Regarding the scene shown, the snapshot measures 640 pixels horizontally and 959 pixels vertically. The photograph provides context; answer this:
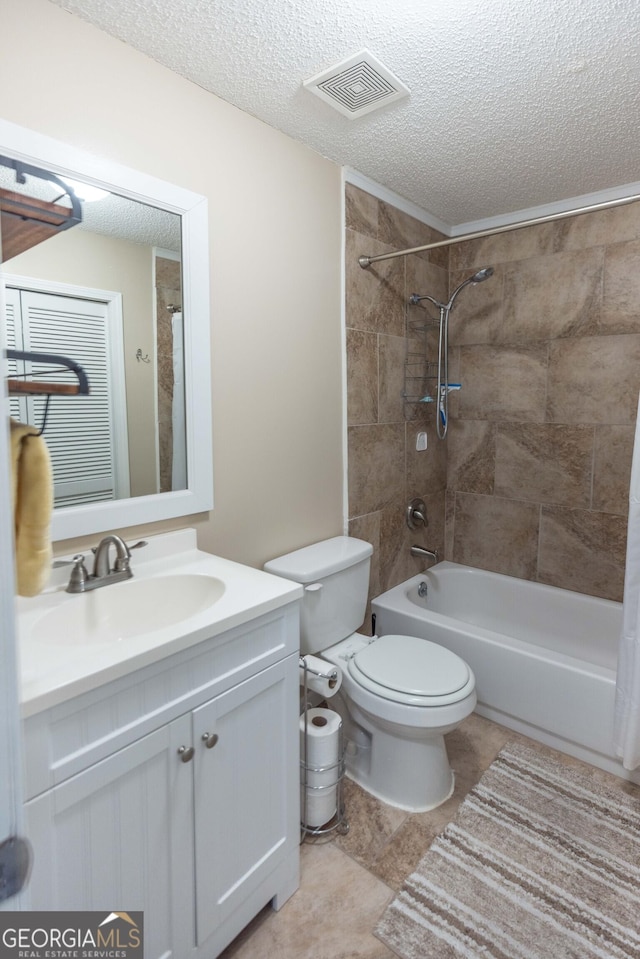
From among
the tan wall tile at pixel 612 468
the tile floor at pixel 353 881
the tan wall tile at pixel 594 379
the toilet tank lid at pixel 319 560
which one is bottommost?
the tile floor at pixel 353 881

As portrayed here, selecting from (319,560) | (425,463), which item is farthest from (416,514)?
(319,560)

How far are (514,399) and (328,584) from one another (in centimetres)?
160

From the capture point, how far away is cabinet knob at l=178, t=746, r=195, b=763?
1119 millimetres

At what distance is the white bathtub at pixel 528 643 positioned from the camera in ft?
6.59

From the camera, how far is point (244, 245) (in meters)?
1.79

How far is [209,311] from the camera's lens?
1676 mm

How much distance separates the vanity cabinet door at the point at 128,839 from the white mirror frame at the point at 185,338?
62 cm

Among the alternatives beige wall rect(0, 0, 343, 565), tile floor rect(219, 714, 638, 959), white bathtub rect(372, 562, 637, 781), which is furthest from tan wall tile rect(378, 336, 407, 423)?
tile floor rect(219, 714, 638, 959)

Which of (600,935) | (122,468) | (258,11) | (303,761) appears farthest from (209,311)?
(600,935)

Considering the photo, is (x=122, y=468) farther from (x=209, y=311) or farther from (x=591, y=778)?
(x=591, y=778)

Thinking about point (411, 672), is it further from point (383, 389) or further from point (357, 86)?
point (357, 86)

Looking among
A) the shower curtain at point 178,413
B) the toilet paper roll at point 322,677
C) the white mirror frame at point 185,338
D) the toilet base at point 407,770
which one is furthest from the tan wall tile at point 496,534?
the shower curtain at point 178,413

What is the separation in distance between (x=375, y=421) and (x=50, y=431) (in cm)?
146

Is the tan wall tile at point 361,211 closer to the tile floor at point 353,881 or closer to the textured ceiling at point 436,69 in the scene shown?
the textured ceiling at point 436,69
